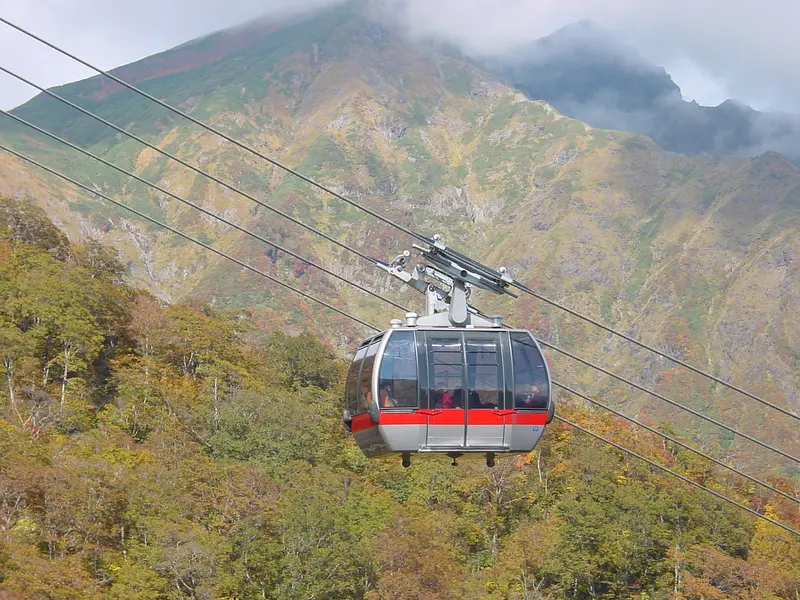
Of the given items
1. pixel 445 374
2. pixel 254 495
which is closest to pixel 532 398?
pixel 445 374

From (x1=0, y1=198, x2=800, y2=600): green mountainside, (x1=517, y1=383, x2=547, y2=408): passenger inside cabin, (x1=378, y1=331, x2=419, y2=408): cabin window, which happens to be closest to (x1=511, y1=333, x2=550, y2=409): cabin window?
(x1=517, y1=383, x2=547, y2=408): passenger inside cabin

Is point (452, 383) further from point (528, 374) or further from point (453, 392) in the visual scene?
point (528, 374)

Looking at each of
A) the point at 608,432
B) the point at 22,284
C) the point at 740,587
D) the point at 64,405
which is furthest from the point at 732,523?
the point at 22,284

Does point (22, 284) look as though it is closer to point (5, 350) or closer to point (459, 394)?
point (5, 350)

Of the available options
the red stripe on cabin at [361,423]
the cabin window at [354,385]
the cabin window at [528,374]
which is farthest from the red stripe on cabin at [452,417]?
the cabin window at [354,385]

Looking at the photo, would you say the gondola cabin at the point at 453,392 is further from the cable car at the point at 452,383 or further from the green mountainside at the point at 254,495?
the green mountainside at the point at 254,495

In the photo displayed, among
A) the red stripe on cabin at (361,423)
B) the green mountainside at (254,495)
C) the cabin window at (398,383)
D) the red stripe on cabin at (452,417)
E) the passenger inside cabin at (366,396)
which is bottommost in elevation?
the green mountainside at (254,495)

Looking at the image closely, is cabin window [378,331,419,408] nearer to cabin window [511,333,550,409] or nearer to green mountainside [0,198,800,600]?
cabin window [511,333,550,409]

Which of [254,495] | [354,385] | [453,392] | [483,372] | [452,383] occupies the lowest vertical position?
[254,495]
